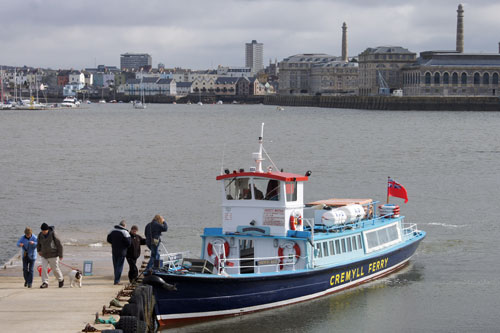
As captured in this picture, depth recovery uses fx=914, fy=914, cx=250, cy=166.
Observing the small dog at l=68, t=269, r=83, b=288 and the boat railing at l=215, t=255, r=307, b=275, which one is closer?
the small dog at l=68, t=269, r=83, b=288

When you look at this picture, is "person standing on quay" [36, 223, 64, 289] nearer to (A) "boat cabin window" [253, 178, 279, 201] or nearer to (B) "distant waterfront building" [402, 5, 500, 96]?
(A) "boat cabin window" [253, 178, 279, 201]

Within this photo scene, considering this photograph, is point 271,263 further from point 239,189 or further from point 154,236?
point 154,236

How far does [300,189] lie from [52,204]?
2143 centimetres

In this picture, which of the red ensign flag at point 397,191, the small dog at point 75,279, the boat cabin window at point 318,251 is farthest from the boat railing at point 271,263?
the red ensign flag at point 397,191

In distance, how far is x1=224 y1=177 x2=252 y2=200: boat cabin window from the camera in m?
21.5

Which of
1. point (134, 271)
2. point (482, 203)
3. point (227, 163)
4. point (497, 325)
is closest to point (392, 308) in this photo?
point (497, 325)

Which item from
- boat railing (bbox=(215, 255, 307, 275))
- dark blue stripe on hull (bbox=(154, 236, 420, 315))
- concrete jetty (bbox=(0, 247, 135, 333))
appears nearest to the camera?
concrete jetty (bbox=(0, 247, 135, 333))

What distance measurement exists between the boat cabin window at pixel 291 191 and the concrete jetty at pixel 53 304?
14.2 ft

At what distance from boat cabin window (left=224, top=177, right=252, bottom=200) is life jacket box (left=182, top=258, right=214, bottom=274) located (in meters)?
1.70

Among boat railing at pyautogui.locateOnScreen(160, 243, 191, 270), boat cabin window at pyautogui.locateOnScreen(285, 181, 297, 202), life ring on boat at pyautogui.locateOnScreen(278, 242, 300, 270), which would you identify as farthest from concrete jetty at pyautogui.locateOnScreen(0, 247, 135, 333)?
boat cabin window at pyautogui.locateOnScreen(285, 181, 297, 202)

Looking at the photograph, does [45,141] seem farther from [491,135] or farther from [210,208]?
[210,208]

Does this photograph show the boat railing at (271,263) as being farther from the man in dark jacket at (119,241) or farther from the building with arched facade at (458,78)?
the building with arched facade at (458,78)

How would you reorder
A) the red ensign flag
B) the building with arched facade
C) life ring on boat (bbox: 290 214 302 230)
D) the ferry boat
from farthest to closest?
1. the building with arched facade
2. the red ensign flag
3. life ring on boat (bbox: 290 214 302 230)
4. the ferry boat

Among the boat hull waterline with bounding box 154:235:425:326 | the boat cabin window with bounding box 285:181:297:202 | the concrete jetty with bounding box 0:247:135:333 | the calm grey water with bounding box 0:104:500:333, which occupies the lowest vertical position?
the calm grey water with bounding box 0:104:500:333
